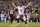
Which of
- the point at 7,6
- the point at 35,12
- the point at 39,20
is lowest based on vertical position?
the point at 39,20

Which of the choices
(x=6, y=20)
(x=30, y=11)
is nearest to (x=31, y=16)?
(x=30, y=11)

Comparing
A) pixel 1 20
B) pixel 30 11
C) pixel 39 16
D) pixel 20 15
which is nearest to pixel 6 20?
pixel 1 20

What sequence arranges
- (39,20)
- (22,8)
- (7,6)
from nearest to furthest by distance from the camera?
(22,8), (39,20), (7,6)

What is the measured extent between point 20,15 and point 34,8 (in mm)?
6347

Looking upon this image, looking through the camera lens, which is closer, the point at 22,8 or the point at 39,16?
the point at 22,8

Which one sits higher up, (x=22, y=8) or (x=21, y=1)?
(x=21, y=1)

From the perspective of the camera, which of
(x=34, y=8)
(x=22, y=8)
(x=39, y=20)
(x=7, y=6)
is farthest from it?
(x=7, y=6)

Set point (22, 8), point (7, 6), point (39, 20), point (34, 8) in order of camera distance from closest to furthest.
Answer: point (22, 8) < point (39, 20) < point (34, 8) < point (7, 6)

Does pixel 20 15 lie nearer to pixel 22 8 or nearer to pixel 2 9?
pixel 22 8

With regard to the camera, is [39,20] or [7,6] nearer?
[39,20]

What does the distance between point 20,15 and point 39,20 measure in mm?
5153

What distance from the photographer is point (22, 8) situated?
9.02 m

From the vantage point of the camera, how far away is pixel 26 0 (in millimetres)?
16656

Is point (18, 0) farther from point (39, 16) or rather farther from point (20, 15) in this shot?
point (20, 15)
